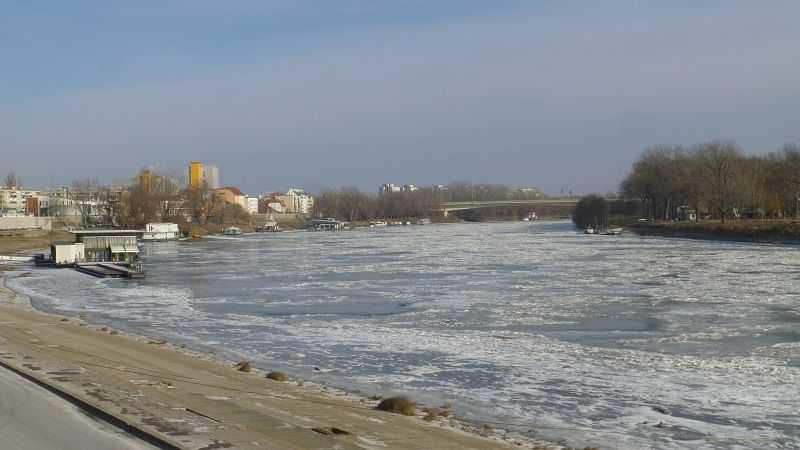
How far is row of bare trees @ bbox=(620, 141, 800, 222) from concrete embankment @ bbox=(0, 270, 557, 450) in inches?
2853

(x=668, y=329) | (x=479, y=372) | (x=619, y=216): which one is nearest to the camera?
(x=479, y=372)

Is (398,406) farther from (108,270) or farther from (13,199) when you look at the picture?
(13,199)

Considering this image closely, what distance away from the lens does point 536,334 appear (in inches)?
730

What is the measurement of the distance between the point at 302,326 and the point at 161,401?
1070cm

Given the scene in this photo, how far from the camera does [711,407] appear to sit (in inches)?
450

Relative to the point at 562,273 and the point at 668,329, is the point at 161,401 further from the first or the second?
the point at 562,273

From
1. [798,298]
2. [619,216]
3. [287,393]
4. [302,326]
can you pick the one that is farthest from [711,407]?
[619,216]

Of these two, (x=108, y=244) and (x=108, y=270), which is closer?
(x=108, y=270)

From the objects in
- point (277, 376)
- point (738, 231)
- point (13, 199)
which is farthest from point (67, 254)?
point (13, 199)

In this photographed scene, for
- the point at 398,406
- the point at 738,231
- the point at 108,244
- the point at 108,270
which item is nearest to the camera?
the point at 398,406

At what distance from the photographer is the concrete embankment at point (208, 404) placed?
338 inches

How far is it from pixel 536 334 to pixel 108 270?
32.0 m

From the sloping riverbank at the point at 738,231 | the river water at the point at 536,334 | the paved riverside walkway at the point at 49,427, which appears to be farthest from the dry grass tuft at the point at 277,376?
the sloping riverbank at the point at 738,231

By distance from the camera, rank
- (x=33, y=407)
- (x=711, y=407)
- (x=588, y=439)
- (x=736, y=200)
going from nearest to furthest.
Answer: (x=33, y=407), (x=588, y=439), (x=711, y=407), (x=736, y=200)
